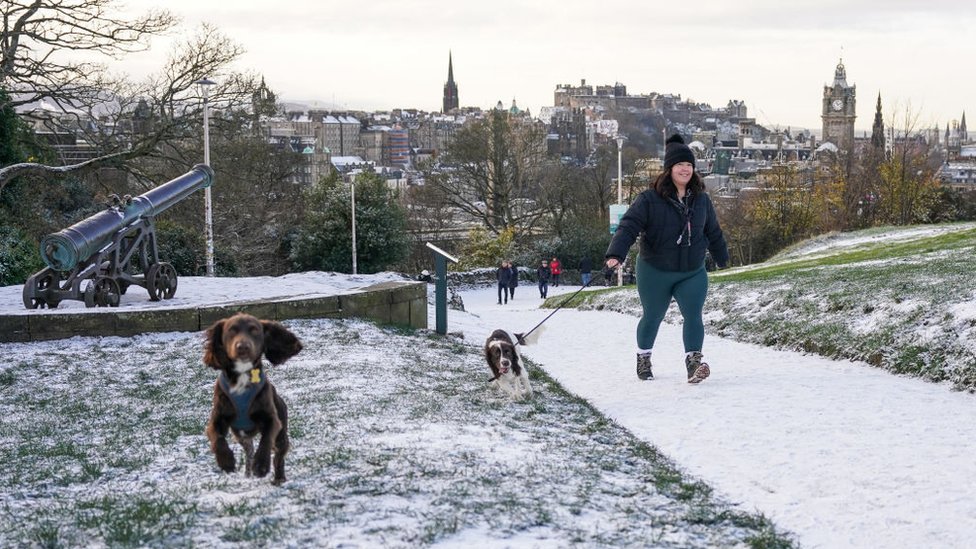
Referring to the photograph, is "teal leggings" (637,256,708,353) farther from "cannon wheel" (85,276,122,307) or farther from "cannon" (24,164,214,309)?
"cannon wheel" (85,276,122,307)

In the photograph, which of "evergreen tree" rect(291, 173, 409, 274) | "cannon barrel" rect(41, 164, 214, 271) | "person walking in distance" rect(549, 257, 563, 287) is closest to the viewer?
"cannon barrel" rect(41, 164, 214, 271)

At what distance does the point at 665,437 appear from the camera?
20.9 feet

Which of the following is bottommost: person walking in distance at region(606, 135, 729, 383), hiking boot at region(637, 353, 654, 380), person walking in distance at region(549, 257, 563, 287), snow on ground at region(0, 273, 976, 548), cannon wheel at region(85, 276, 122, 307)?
person walking in distance at region(549, 257, 563, 287)

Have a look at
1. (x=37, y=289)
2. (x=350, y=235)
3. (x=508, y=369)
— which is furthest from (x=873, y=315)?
(x=350, y=235)

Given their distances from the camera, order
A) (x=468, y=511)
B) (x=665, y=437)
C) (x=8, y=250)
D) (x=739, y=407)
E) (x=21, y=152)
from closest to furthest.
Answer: (x=468, y=511) < (x=665, y=437) < (x=739, y=407) < (x=8, y=250) < (x=21, y=152)

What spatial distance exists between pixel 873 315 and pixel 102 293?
8.37m

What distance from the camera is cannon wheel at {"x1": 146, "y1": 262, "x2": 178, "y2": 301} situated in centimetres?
1266

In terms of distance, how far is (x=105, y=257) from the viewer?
12062mm

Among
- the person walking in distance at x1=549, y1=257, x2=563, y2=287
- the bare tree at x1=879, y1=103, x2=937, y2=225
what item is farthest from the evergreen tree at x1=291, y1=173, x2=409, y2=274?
the bare tree at x1=879, y1=103, x2=937, y2=225

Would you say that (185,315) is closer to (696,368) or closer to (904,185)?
(696,368)

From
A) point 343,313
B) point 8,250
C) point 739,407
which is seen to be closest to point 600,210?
point 8,250

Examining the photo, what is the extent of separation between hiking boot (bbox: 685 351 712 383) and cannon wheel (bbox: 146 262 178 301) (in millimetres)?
7121

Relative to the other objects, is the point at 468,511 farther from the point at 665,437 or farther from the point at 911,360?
the point at 911,360

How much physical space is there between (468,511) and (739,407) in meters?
3.30
